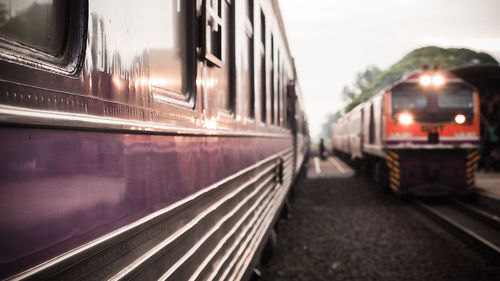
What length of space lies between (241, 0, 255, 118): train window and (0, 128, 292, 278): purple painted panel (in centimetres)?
163

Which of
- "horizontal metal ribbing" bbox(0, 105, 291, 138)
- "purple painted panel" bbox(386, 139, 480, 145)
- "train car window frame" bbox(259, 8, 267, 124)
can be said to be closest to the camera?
"horizontal metal ribbing" bbox(0, 105, 291, 138)

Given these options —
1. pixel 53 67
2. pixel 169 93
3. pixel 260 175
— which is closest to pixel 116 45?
pixel 53 67

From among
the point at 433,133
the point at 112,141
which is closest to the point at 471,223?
the point at 433,133

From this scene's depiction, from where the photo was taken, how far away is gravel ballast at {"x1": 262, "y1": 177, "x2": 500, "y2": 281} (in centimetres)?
446

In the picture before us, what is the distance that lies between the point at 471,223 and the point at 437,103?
126 inches

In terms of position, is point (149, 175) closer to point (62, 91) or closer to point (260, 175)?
point (62, 91)

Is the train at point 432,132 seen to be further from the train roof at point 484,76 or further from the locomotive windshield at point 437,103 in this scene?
the train roof at point 484,76


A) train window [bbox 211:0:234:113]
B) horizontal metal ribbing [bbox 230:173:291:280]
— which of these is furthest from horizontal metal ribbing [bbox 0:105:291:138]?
horizontal metal ribbing [bbox 230:173:291:280]

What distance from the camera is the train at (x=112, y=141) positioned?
2.43 ft

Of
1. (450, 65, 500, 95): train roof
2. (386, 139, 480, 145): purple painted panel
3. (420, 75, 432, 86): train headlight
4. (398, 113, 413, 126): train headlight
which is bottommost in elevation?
(386, 139, 480, 145): purple painted panel

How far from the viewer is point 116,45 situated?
1069mm

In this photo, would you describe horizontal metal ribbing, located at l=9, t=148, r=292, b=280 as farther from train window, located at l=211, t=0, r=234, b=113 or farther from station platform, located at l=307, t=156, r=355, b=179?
station platform, located at l=307, t=156, r=355, b=179

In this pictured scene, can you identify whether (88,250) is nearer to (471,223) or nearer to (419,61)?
(471,223)

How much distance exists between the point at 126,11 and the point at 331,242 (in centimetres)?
526
